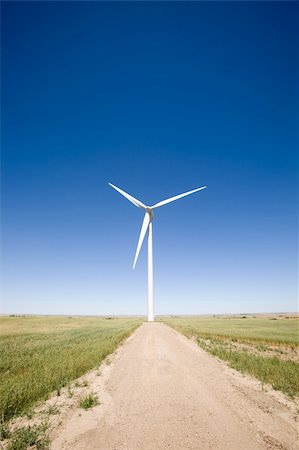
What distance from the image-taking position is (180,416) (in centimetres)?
892

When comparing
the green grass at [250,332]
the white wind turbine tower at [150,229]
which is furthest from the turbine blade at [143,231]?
the green grass at [250,332]

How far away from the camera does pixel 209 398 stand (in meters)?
10.8

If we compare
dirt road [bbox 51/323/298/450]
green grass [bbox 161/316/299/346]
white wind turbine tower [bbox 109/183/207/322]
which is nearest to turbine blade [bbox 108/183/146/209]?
white wind turbine tower [bbox 109/183/207/322]

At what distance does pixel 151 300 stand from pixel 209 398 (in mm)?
64985

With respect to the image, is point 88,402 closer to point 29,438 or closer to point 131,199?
point 29,438

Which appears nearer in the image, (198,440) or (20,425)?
(198,440)

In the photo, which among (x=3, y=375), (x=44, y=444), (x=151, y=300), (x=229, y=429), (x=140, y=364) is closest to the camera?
(x=44, y=444)

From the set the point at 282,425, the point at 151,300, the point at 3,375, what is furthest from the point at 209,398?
the point at 151,300

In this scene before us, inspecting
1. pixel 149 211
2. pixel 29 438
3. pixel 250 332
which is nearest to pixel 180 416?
pixel 29 438

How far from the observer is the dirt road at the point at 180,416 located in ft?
23.9

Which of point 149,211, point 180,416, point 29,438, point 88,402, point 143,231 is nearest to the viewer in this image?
point 29,438

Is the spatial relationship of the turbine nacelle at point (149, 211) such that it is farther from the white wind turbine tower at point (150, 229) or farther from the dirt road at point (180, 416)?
the dirt road at point (180, 416)

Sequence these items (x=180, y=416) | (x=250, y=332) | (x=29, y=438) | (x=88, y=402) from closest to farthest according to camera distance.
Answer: (x=29, y=438) → (x=180, y=416) → (x=88, y=402) → (x=250, y=332)

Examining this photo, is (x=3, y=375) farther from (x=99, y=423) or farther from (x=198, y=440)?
(x=198, y=440)
